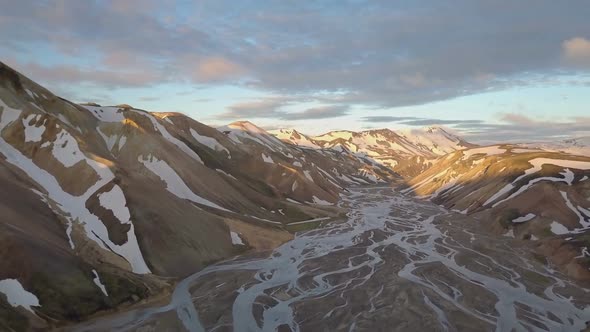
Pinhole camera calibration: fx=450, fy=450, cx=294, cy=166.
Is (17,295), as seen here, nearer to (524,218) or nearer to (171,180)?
(171,180)

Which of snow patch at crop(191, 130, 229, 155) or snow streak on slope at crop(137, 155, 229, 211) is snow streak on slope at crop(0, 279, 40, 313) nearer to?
snow streak on slope at crop(137, 155, 229, 211)

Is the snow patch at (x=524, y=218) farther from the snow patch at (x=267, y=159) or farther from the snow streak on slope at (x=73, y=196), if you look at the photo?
the snow patch at (x=267, y=159)

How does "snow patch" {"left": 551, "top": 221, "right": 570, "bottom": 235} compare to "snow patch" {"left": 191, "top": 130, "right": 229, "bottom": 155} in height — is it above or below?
below

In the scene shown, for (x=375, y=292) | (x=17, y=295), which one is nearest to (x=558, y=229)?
(x=375, y=292)

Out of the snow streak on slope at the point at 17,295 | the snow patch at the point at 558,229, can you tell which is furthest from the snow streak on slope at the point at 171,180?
the snow patch at the point at 558,229

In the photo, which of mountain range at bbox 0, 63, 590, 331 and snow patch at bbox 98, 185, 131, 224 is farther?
snow patch at bbox 98, 185, 131, 224

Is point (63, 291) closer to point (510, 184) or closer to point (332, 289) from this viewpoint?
point (332, 289)

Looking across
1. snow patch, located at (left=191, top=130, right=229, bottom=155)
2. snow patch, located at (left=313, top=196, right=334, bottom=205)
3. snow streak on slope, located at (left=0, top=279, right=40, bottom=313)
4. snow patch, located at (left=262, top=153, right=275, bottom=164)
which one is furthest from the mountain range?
snow patch, located at (left=262, top=153, right=275, bottom=164)

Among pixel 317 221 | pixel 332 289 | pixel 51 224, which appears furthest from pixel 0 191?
pixel 317 221
